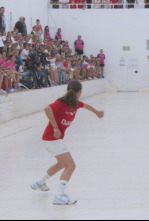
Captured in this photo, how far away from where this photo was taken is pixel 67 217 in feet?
19.9

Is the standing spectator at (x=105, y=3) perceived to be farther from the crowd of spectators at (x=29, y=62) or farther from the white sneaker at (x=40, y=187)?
the white sneaker at (x=40, y=187)

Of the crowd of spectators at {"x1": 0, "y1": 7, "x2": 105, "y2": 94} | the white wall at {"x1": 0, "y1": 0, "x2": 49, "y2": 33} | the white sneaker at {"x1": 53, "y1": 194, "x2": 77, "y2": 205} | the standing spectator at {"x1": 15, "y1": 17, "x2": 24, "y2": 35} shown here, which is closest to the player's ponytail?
the white sneaker at {"x1": 53, "y1": 194, "x2": 77, "y2": 205}

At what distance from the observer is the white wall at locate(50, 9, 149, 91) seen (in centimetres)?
3484

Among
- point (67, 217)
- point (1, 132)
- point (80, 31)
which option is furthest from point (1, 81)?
point (80, 31)

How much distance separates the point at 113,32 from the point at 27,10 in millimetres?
8095

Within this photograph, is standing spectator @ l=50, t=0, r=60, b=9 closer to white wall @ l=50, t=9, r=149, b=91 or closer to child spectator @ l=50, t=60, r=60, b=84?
white wall @ l=50, t=9, r=149, b=91

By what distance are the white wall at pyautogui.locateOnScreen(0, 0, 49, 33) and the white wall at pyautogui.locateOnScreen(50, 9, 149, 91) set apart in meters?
2.22

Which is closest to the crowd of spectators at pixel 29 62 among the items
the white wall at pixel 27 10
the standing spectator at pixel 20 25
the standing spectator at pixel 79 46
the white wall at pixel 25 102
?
the standing spectator at pixel 20 25

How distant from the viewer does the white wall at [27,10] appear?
26016 millimetres

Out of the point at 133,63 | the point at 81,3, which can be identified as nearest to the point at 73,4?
the point at 81,3

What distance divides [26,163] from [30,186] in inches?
88.7

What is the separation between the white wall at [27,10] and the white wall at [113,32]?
2218 millimetres

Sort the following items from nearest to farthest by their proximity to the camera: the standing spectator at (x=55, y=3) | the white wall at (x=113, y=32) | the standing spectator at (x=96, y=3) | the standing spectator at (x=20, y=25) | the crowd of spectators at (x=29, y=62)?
1. the crowd of spectators at (x=29, y=62)
2. the standing spectator at (x=20, y=25)
3. the standing spectator at (x=55, y=3)
4. the white wall at (x=113, y=32)
5. the standing spectator at (x=96, y=3)

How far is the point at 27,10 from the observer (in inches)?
1131
